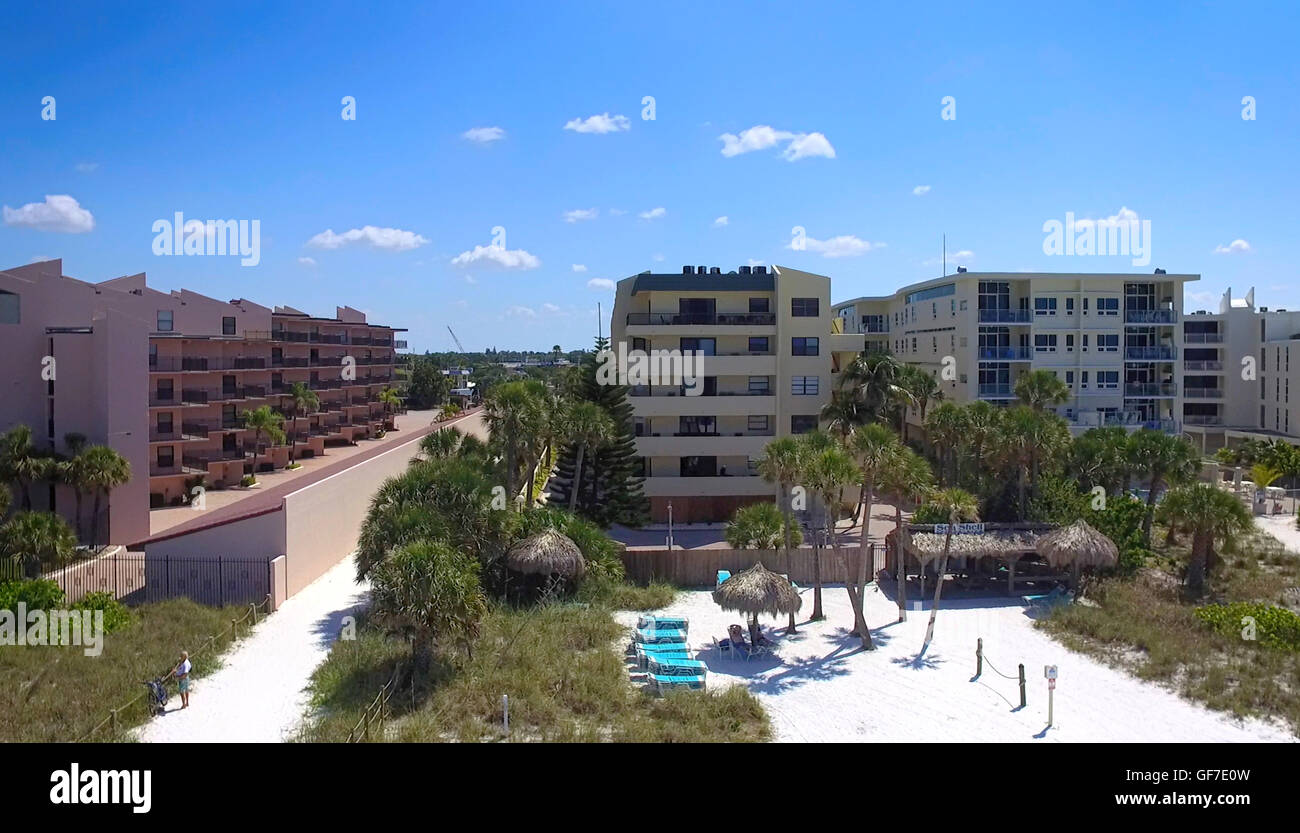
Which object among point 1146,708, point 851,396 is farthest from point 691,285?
point 1146,708

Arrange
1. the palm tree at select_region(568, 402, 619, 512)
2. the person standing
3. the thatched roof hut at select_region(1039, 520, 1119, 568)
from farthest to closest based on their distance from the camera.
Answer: the palm tree at select_region(568, 402, 619, 512), the thatched roof hut at select_region(1039, 520, 1119, 568), the person standing

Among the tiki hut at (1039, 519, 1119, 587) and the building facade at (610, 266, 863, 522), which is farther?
the building facade at (610, 266, 863, 522)

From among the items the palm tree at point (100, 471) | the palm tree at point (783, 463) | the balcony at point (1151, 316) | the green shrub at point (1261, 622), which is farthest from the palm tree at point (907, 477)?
the balcony at point (1151, 316)

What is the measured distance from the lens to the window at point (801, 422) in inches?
1437

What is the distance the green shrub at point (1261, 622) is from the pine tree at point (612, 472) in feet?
63.2

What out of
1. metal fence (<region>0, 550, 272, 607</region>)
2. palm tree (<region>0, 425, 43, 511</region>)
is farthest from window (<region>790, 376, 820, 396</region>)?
palm tree (<region>0, 425, 43, 511</region>)

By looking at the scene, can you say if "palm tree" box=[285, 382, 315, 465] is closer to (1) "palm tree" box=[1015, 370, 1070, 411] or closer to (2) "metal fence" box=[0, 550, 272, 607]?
(2) "metal fence" box=[0, 550, 272, 607]

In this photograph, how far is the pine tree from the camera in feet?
111

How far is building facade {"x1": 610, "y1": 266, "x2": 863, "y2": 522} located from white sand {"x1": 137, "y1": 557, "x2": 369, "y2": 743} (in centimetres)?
1573

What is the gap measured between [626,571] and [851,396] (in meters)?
12.6

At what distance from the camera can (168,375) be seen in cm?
3922

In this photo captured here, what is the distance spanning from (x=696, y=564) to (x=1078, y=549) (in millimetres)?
10406

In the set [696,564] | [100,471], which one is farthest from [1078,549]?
[100,471]

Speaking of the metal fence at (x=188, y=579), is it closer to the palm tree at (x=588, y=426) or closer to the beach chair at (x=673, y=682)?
the palm tree at (x=588, y=426)
